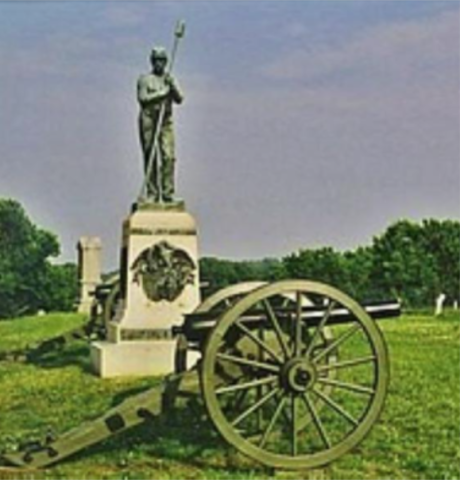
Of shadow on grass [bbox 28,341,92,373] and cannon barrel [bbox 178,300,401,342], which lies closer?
cannon barrel [bbox 178,300,401,342]

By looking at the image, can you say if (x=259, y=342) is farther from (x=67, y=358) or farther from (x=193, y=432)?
(x=67, y=358)

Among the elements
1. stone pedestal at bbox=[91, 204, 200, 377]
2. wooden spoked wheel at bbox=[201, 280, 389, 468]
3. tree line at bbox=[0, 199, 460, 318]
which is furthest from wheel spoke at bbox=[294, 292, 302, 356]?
tree line at bbox=[0, 199, 460, 318]

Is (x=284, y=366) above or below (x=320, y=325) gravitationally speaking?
below

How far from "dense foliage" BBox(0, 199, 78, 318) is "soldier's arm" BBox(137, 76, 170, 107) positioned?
1416 inches

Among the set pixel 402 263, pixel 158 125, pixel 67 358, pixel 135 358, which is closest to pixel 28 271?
pixel 402 263

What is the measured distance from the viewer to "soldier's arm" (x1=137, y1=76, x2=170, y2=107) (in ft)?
50.5

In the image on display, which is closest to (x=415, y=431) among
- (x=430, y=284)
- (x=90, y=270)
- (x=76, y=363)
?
(x=76, y=363)

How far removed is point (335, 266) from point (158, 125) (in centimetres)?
4102

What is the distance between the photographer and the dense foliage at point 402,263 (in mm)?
53875

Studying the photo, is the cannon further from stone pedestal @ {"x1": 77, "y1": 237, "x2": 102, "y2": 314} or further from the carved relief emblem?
stone pedestal @ {"x1": 77, "y1": 237, "x2": 102, "y2": 314}

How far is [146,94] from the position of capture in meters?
15.4

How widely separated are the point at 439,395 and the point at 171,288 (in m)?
4.69

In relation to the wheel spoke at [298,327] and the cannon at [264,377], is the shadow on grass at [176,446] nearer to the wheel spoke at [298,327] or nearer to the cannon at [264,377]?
the cannon at [264,377]

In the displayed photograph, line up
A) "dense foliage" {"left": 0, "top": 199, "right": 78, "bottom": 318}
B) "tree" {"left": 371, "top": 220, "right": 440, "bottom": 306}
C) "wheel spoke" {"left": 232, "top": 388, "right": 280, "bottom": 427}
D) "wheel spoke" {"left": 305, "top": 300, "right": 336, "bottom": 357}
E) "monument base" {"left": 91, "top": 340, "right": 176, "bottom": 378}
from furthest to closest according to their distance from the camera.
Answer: "tree" {"left": 371, "top": 220, "right": 440, "bottom": 306} → "dense foliage" {"left": 0, "top": 199, "right": 78, "bottom": 318} → "monument base" {"left": 91, "top": 340, "right": 176, "bottom": 378} → "wheel spoke" {"left": 305, "top": 300, "right": 336, "bottom": 357} → "wheel spoke" {"left": 232, "top": 388, "right": 280, "bottom": 427}
